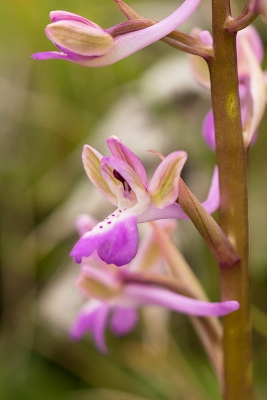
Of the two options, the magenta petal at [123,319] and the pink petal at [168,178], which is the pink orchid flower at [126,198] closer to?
the pink petal at [168,178]

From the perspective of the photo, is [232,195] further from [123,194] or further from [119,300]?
[119,300]

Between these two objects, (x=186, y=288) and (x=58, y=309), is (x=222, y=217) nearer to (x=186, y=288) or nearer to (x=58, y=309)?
(x=186, y=288)

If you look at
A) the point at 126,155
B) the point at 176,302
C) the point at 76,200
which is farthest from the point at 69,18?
the point at 76,200

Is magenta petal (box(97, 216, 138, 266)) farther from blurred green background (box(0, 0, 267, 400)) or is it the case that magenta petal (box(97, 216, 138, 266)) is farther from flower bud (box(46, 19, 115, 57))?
blurred green background (box(0, 0, 267, 400))

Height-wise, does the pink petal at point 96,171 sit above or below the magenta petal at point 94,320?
above

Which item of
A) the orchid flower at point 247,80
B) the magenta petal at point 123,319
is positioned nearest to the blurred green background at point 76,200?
the magenta petal at point 123,319

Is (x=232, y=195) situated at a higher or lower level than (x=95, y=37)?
lower

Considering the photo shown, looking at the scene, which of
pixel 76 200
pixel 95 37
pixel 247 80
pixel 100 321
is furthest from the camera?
pixel 76 200

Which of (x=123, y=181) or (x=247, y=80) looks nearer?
(x=123, y=181)
